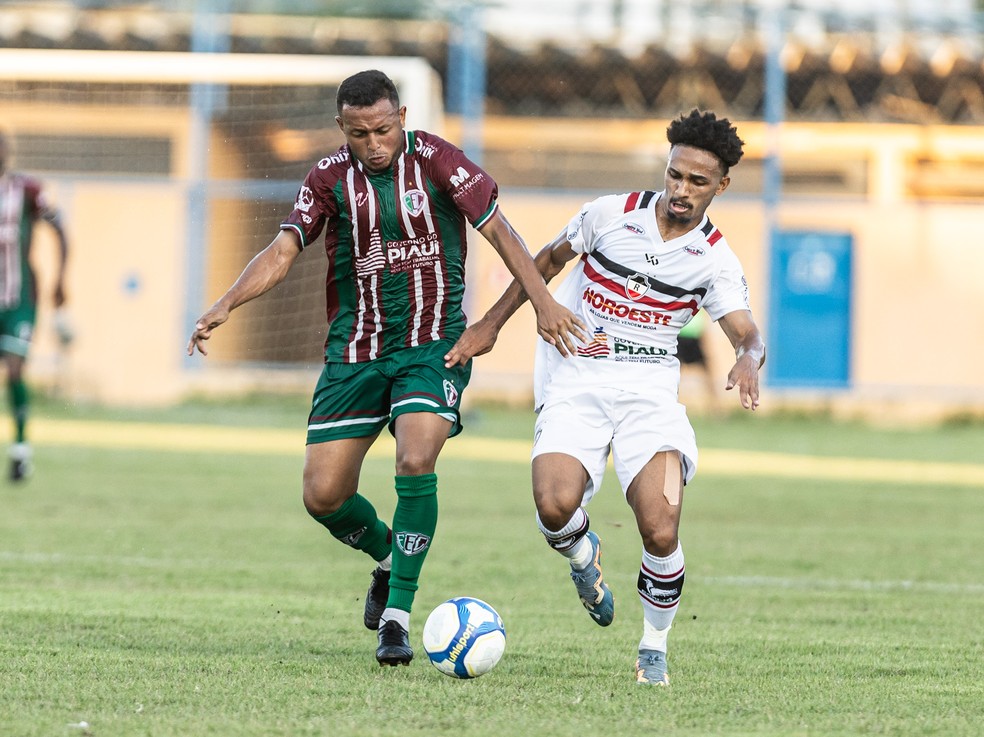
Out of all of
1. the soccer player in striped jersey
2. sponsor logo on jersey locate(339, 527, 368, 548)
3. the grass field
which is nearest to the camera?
the grass field

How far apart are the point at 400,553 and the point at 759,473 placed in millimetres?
8888

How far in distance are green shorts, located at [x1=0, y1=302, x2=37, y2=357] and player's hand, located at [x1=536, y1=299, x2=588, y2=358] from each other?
723 centimetres

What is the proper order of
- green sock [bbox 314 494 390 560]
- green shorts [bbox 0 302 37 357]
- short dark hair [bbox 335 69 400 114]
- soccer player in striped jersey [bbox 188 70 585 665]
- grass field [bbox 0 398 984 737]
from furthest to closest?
green shorts [bbox 0 302 37 357] < green sock [bbox 314 494 390 560] < soccer player in striped jersey [bbox 188 70 585 665] < short dark hair [bbox 335 69 400 114] < grass field [bbox 0 398 984 737]

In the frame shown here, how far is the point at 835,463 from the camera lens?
15.4m

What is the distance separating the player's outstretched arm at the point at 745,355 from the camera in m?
5.23

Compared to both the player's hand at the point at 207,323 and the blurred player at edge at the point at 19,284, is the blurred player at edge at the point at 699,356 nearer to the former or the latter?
the blurred player at edge at the point at 19,284

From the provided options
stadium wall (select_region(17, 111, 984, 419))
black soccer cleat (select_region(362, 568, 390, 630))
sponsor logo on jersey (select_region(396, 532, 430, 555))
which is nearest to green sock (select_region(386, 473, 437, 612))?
sponsor logo on jersey (select_region(396, 532, 430, 555))

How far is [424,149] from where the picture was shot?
580 centimetres

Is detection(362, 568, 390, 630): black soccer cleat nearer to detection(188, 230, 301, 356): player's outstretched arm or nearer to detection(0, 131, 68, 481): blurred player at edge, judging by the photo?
detection(188, 230, 301, 356): player's outstretched arm

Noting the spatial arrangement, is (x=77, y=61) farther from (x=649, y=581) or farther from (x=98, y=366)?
(x=649, y=581)

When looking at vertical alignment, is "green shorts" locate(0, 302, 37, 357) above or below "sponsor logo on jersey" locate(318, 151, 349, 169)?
below

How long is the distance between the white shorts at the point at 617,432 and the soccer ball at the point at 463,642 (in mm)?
668

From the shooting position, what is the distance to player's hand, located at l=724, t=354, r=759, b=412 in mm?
→ 5223

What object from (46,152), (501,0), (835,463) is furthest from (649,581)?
(46,152)
